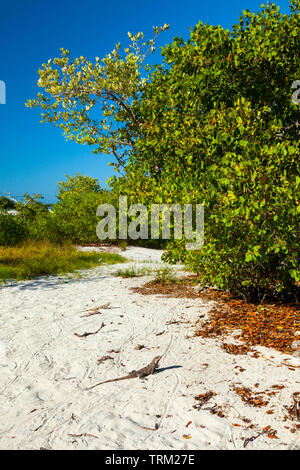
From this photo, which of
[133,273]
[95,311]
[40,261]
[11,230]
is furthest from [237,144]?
[11,230]

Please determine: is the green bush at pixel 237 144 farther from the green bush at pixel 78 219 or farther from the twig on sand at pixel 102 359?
the green bush at pixel 78 219

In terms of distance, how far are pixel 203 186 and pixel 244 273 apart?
2114 millimetres

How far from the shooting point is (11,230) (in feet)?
53.6

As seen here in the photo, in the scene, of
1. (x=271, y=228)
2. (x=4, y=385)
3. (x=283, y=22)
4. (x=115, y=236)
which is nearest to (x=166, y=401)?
(x=4, y=385)

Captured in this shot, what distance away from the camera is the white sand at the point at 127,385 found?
2875 millimetres

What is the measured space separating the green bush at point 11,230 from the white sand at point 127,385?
10565mm

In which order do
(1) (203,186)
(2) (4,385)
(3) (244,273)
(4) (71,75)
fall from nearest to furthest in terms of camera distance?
(2) (4,385)
(1) (203,186)
(3) (244,273)
(4) (71,75)

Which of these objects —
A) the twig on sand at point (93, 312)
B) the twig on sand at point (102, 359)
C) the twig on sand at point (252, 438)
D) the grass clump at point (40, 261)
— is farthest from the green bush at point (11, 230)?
the twig on sand at point (252, 438)

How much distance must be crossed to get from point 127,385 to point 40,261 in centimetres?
938

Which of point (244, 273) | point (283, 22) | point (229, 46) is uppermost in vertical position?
point (283, 22)

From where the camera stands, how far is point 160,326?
18.5 ft

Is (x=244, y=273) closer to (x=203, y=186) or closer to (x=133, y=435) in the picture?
(x=203, y=186)

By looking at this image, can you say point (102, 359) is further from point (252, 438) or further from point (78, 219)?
point (78, 219)

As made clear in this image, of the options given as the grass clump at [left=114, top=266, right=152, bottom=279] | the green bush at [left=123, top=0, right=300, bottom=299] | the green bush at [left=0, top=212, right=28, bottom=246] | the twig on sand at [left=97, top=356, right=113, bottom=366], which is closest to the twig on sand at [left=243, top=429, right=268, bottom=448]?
the twig on sand at [left=97, top=356, right=113, bottom=366]
